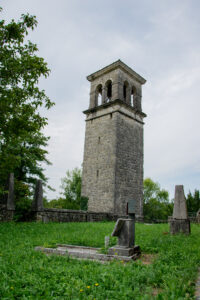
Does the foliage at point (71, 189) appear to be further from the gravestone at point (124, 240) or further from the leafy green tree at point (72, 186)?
the gravestone at point (124, 240)

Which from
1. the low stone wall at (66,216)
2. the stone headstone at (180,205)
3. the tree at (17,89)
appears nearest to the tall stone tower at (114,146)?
the low stone wall at (66,216)

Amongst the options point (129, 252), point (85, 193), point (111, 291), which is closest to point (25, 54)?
point (129, 252)

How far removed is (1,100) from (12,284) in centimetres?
564

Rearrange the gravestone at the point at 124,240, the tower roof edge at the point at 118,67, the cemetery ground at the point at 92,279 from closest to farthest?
the cemetery ground at the point at 92,279, the gravestone at the point at 124,240, the tower roof edge at the point at 118,67

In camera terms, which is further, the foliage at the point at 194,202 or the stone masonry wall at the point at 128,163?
the foliage at the point at 194,202

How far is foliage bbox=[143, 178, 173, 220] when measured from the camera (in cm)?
4131

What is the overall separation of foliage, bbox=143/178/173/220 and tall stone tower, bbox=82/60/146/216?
76.5ft

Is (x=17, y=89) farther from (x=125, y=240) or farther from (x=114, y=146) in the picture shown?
(x=114, y=146)

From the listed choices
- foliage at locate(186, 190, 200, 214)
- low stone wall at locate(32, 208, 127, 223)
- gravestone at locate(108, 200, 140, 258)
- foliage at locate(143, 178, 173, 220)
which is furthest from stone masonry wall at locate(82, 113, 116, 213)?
foliage at locate(143, 178, 173, 220)

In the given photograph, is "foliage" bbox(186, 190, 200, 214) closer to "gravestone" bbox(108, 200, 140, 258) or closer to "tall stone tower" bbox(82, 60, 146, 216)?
"tall stone tower" bbox(82, 60, 146, 216)

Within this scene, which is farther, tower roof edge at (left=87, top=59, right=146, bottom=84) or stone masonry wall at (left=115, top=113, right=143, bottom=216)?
tower roof edge at (left=87, top=59, right=146, bottom=84)

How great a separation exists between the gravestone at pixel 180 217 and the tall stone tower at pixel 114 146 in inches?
340

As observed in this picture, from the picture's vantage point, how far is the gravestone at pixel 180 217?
827 cm

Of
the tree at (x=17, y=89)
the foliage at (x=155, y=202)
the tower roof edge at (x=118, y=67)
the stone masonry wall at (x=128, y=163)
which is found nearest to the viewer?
the tree at (x=17, y=89)
